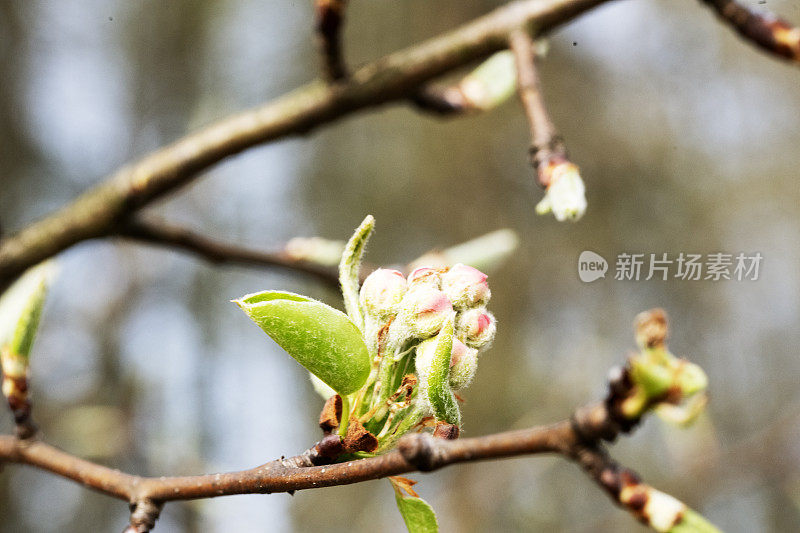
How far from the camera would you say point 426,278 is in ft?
1.75

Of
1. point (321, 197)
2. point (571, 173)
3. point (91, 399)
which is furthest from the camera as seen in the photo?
point (321, 197)

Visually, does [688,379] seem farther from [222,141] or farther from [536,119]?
[222,141]

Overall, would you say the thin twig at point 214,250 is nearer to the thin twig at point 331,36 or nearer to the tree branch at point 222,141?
the tree branch at point 222,141

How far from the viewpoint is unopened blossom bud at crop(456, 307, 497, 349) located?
1.71 feet

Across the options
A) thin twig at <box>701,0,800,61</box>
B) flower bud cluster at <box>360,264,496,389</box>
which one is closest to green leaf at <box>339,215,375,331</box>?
flower bud cluster at <box>360,264,496,389</box>

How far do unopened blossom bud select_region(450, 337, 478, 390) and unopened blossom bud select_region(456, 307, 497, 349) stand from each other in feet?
0.05

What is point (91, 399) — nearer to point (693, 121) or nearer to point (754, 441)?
point (754, 441)

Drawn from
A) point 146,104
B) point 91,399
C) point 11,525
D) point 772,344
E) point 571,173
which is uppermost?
point 146,104

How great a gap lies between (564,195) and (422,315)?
0.50 feet

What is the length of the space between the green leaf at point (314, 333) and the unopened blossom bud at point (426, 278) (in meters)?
0.08

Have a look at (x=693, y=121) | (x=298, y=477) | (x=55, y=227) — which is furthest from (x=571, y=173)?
(x=693, y=121)

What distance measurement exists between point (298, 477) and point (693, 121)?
4.21m

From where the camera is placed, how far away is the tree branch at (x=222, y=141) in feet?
3.43

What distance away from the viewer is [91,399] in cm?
245
